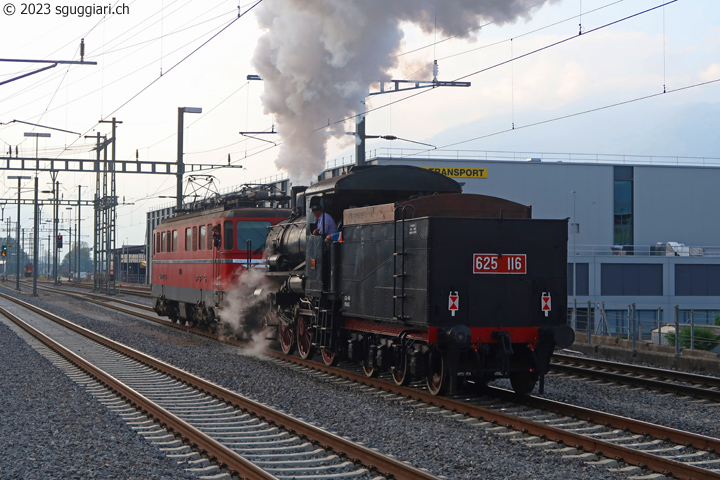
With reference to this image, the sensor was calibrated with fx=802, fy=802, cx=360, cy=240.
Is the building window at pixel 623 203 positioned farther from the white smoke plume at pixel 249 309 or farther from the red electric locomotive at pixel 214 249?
the white smoke plume at pixel 249 309

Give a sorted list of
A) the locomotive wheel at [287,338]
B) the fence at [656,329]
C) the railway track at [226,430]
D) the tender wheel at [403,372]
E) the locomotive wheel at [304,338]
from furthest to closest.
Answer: the locomotive wheel at [287,338] < the locomotive wheel at [304,338] < the fence at [656,329] < the tender wheel at [403,372] < the railway track at [226,430]

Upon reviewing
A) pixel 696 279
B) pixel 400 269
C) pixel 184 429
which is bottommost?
pixel 184 429

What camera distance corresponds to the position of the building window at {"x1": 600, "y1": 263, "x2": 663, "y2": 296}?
5600 cm

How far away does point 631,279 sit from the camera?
56.3 meters

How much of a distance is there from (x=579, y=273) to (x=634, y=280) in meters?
4.78

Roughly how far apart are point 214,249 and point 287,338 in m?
4.68

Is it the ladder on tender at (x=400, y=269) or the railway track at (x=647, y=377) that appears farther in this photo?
the railway track at (x=647, y=377)

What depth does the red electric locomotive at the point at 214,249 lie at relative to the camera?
64.4ft

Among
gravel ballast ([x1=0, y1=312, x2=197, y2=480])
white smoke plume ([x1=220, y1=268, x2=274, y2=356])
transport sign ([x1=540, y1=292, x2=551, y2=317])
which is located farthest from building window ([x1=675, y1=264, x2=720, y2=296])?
gravel ballast ([x1=0, y1=312, x2=197, y2=480])

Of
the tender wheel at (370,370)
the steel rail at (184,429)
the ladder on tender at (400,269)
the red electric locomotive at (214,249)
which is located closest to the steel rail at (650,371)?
the tender wheel at (370,370)

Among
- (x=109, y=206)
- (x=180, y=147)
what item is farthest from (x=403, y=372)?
(x=109, y=206)

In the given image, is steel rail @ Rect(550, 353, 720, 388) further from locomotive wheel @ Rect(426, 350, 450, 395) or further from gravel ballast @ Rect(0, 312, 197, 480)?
gravel ballast @ Rect(0, 312, 197, 480)

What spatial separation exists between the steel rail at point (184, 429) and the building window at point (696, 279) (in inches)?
1978

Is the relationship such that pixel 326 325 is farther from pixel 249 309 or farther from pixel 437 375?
pixel 249 309
